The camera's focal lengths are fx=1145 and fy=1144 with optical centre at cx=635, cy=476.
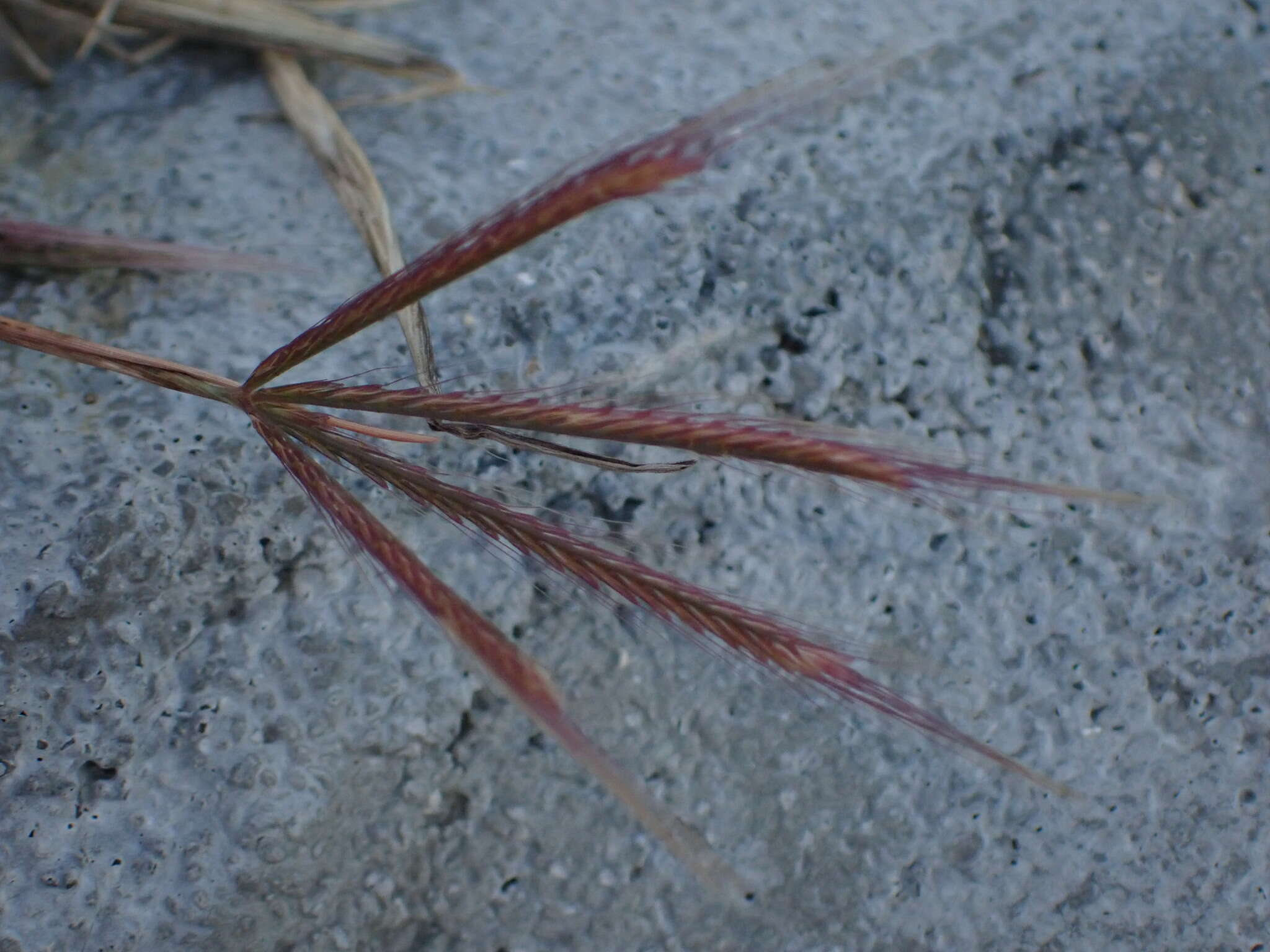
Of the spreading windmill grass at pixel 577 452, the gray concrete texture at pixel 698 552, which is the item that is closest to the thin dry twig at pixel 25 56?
the gray concrete texture at pixel 698 552

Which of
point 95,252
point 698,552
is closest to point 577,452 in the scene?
point 698,552

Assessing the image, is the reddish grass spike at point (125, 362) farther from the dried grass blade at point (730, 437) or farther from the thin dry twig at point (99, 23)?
the thin dry twig at point (99, 23)

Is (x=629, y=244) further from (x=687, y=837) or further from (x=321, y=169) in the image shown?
(x=687, y=837)

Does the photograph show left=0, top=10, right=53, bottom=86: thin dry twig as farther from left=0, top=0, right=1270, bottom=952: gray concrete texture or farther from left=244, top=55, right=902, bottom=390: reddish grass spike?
left=244, top=55, right=902, bottom=390: reddish grass spike

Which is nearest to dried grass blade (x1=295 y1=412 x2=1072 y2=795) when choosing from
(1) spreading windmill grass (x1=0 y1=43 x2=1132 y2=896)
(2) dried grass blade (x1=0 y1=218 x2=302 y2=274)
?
(1) spreading windmill grass (x1=0 y1=43 x2=1132 y2=896)

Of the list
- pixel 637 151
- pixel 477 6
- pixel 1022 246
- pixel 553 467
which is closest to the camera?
pixel 637 151

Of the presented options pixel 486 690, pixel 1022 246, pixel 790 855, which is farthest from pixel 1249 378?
pixel 486 690
